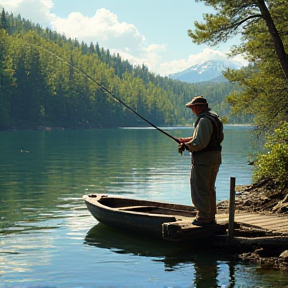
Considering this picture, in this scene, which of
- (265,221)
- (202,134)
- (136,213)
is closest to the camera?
(202,134)

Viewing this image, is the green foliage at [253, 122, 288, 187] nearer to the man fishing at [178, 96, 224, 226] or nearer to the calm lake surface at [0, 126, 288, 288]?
the calm lake surface at [0, 126, 288, 288]

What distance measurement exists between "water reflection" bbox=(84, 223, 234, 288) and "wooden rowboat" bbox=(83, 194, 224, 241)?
0.28m

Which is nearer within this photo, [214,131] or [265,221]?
[214,131]

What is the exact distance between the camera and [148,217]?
1411cm

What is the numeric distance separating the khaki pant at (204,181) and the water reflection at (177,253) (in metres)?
0.91

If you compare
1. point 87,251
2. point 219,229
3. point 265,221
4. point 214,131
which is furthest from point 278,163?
point 87,251

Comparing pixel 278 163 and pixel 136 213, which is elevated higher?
pixel 278 163

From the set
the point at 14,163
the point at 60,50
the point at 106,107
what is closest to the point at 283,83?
the point at 14,163

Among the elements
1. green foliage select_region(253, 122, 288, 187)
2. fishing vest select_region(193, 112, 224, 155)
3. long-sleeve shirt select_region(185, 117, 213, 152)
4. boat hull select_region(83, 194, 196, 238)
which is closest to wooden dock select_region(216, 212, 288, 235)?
boat hull select_region(83, 194, 196, 238)

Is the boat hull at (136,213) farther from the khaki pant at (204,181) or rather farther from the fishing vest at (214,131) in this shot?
the fishing vest at (214,131)

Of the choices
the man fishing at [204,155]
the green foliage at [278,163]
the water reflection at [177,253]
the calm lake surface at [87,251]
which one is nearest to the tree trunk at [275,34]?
the green foliage at [278,163]

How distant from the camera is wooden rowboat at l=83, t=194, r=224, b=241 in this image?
1272 centimetres

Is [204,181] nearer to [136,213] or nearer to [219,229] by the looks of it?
[219,229]

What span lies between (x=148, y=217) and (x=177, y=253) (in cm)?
119
